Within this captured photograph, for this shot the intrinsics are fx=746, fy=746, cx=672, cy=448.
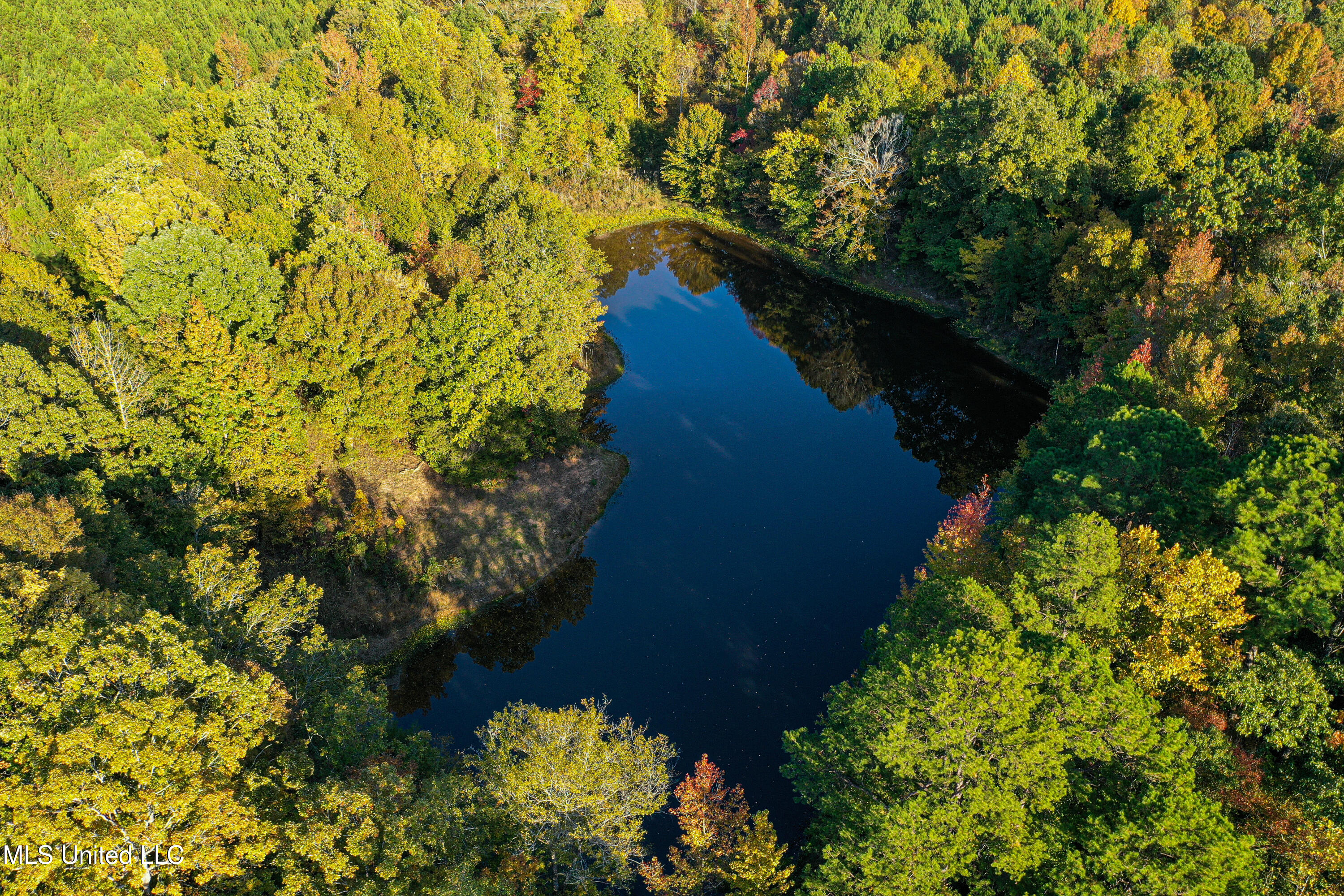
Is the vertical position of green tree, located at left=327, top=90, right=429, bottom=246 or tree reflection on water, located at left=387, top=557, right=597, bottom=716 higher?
green tree, located at left=327, top=90, right=429, bottom=246

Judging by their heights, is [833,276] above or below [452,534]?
above

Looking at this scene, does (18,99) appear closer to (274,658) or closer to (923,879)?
(274,658)

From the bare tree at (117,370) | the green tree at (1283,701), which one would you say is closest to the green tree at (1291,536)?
the green tree at (1283,701)

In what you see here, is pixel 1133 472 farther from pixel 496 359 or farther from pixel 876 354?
pixel 876 354

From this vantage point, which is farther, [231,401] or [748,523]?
[748,523]

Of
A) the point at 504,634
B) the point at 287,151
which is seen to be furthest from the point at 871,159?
the point at 504,634

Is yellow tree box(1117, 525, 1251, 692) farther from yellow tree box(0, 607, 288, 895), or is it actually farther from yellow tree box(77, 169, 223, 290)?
yellow tree box(77, 169, 223, 290)

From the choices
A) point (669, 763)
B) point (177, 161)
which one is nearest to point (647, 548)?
point (669, 763)

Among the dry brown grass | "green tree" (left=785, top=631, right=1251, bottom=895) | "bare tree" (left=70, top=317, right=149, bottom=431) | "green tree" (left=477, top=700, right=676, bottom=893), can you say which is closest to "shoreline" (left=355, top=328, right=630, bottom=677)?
the dry brown grass
